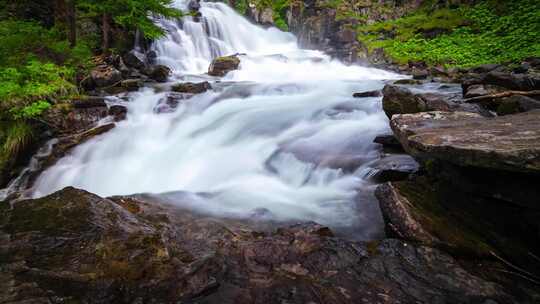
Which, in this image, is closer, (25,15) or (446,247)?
(446,247)

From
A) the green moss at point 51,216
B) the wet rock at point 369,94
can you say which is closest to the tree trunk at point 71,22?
the green moss at point 51,216

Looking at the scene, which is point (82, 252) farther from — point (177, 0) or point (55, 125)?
point (177, 0)

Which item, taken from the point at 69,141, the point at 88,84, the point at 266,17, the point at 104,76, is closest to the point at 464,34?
the point at 266,17

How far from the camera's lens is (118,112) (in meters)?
7.81

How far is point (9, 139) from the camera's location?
6.10 m

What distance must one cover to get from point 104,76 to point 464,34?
19417mm

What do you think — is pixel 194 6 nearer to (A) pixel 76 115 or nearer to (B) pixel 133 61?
(B) pixel 133 61

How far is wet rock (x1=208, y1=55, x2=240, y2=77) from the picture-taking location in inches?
543

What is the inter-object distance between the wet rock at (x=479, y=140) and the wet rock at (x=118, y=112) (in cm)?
655

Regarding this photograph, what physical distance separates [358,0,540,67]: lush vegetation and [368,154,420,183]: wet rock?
1210 centimetres

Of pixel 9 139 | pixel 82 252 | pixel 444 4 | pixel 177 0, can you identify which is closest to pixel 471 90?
pixel 82 252

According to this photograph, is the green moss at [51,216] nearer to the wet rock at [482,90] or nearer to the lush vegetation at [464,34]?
the wet rock at [482,90]

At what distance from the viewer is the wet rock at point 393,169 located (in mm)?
4301

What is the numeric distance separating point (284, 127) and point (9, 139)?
220 inches
